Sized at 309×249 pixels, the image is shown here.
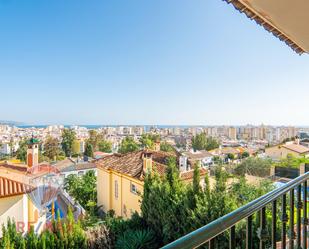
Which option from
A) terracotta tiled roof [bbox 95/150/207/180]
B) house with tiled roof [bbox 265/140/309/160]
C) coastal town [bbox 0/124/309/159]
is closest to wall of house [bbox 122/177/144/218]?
terracotta tiled roof [bbox 95/150/207/180]

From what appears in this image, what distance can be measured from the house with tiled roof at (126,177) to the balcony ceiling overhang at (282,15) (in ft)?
22.5

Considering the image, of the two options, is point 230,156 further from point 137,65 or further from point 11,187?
point 11,187

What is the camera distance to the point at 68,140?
53.0 feet

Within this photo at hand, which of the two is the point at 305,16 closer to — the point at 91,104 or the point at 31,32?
the point at 31,32

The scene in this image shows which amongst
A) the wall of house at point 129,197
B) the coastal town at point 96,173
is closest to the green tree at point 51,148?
the coastal town at point 96,173

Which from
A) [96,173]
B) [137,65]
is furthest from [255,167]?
[137,65]

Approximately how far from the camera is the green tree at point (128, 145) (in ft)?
54.7

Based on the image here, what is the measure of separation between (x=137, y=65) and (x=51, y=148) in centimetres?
757

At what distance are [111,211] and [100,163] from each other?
2.18 m

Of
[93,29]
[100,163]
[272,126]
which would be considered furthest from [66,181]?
[272,126]

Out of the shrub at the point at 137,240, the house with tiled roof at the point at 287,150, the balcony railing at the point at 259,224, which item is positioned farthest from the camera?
the house with tiled roof at the point at 287,150

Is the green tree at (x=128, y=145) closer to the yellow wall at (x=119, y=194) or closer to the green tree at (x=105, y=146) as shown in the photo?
the green tree at (x=105, y=146)

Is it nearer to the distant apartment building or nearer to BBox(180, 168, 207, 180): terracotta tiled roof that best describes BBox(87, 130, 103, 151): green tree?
BBox(180, 168, 207, 180): terracotta tiled roof

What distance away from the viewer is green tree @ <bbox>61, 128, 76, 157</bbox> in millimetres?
15727
